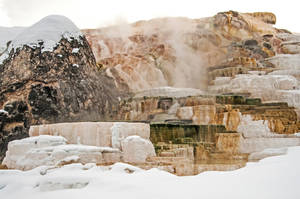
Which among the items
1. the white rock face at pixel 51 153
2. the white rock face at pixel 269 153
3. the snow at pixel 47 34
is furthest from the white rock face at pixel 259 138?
the snow at pixel 47 34

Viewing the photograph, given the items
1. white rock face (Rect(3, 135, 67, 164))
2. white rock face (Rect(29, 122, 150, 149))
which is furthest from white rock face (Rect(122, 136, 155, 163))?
white rock face (Rect(3, 135, 67, 164))

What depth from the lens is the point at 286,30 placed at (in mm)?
25281

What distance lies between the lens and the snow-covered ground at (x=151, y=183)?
3.74m

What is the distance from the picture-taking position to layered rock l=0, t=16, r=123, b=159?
9.11m

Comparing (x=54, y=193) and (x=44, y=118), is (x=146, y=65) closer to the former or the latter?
(x=44, y=118)

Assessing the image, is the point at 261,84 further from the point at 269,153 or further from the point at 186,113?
the point at 269,153

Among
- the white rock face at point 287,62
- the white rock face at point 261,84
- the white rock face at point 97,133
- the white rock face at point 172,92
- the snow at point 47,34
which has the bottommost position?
the white rock face at point 97,133

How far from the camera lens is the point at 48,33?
1072 cm

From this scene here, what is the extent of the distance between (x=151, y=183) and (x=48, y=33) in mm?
8185

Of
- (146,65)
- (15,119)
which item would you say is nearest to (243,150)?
(15,119)

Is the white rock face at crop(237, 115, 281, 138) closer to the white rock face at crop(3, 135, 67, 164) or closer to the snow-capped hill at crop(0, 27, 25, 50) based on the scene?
the white rock face at crop(3, 135, 67, 164)

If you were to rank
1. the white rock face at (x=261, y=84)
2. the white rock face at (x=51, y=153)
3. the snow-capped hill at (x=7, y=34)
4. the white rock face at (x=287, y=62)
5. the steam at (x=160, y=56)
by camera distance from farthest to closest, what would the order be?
the white rock face at (x=287, y=62) < the steam at (x=160, y=56) < the snow-capped hill at (x=7, y=34) < the white rock face at (x=261, y=84) < the white rock face at (x=51, y=153)

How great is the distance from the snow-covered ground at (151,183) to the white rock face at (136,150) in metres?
1.18

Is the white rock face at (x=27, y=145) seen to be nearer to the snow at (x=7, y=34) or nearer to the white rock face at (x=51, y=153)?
the white rock face at (x=51, y=153)
